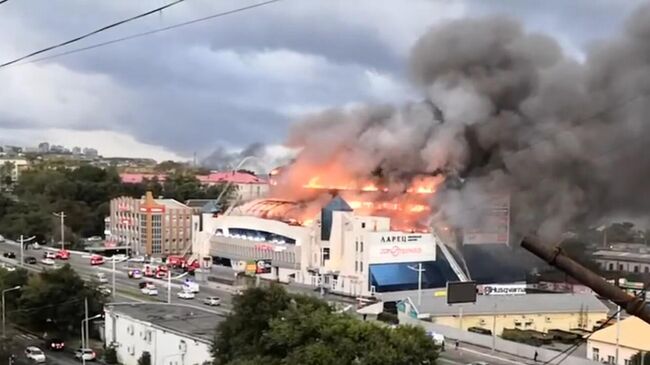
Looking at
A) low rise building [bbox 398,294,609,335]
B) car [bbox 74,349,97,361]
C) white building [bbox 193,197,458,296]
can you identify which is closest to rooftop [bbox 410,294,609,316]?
low rise building [bbox 398,294,609,335]

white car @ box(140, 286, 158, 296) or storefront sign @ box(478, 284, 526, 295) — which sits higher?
storefront sign @ box(478, 284, 526, 295)

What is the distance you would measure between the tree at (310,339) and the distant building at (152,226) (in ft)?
75.0

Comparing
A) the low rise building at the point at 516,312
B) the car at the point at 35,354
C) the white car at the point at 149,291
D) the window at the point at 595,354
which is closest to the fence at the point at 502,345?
the window at the point at 595,354

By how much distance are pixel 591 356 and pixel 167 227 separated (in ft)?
Answer: 77.3

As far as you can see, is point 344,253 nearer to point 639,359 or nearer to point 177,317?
point 177,317

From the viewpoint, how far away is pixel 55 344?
1596cm

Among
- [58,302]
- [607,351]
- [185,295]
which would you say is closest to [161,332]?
[58,302]

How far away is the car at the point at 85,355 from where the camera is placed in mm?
14488

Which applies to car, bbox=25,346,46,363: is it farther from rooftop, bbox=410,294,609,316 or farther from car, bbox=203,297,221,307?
rooftop, bbox=410,294,609,316

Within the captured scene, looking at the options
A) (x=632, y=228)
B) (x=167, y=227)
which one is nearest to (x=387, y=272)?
(x=167, y=227)

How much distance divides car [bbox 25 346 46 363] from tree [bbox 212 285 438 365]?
5037 mm

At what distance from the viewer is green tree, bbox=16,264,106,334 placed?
16.6m

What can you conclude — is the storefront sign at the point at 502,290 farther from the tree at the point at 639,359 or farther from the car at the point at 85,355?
the car at the point at 85,355

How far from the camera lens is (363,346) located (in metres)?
9.18
